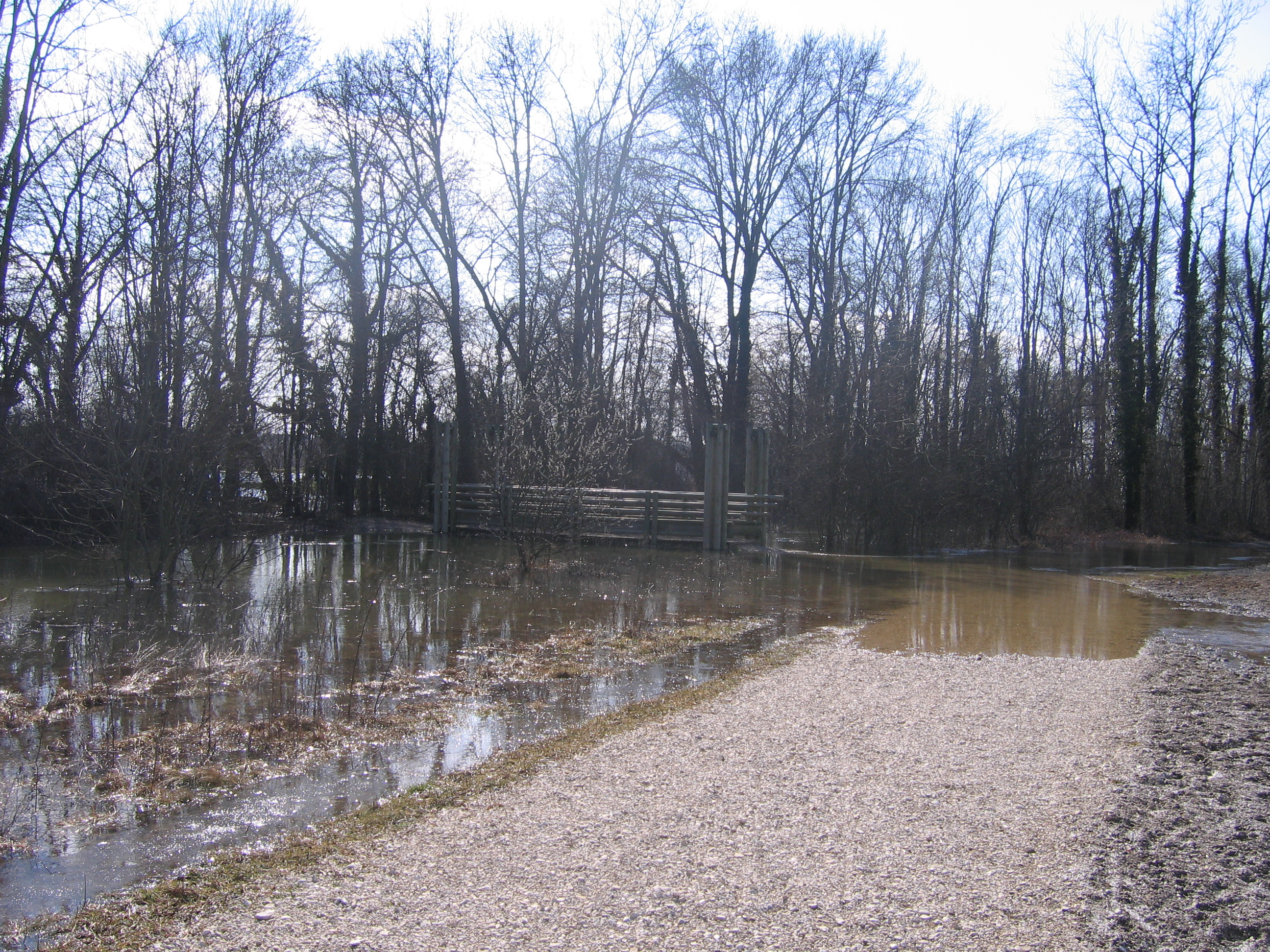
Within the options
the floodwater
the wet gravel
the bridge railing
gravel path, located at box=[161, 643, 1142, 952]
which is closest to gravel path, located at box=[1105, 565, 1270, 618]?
the floodwater

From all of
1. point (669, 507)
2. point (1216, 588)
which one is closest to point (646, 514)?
point (669, 507)

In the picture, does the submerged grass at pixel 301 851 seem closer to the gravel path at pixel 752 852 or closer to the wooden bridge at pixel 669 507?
the gravel path at pixel 752 852

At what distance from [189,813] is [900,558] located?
17210 mm

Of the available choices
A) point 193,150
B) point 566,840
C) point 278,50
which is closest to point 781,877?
point 566,840

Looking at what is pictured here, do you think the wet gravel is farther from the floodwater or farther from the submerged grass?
the floodwater

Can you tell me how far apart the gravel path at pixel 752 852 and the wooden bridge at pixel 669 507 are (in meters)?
11.4

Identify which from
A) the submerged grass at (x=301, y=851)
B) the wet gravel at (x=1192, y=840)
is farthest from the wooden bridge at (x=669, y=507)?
the wet gravel at (x=1192, y=840)

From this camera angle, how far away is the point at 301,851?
4.01 m

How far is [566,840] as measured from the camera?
4.06 meters

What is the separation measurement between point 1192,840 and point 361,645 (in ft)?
22.2

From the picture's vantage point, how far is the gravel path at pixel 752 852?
129 inches

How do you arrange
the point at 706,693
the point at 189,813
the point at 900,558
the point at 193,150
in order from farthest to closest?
the point at 900,558 < the point at 193,150 < the point at 706,693 < the point at 189,813

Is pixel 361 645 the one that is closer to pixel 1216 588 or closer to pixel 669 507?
pixel 669 507

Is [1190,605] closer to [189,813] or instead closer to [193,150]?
[189,813]
